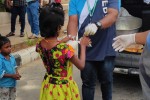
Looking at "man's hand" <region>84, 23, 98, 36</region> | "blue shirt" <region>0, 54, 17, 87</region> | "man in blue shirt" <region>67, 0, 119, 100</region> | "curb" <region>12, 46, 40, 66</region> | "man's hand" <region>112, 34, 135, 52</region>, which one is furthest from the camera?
"curb" <region>12, 46, 40, 66</region>

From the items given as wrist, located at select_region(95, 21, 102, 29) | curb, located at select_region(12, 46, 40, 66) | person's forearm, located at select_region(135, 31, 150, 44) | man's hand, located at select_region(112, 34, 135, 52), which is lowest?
curb, located at select_region(12, 46, 40, 66)

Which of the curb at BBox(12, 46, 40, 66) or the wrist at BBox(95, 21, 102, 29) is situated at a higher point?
the wrist at BBox(95, 21, 102, 29)

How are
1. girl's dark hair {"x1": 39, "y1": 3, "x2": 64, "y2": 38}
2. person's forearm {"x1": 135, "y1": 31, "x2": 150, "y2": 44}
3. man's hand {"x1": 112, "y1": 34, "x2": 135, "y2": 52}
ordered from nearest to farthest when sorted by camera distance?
person's forearm {"x1": 135, "y1": 31, "x2": 150, "y2": 44}
man's hand {"x1": 112, "y1": 34, "x2": 135, "y2": 52}
girl's dark hair {"x1": 39, "y1": 3, "x2": 64, "y2": 38}

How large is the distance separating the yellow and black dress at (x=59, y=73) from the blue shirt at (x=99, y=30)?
66 cm

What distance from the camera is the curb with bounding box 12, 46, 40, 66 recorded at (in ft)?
21.5

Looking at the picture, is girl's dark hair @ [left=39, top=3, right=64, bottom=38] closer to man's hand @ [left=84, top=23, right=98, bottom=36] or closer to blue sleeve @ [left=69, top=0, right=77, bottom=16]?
man's hand @ [left=84, top=23, right=98, bottom=36]

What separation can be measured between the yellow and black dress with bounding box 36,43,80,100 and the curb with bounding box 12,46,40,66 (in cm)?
341

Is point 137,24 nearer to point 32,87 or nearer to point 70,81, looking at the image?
point 32,87

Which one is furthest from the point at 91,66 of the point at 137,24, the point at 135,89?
the point at 137,24

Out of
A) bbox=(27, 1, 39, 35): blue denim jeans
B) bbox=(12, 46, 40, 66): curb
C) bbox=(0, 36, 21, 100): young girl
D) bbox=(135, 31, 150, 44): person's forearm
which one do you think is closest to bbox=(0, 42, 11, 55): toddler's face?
bbox=(0, 36, 21, 100): young girl

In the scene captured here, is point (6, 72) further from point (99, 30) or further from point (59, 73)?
point (99, 30)

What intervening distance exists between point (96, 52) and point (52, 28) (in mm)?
895

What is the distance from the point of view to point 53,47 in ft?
9.82

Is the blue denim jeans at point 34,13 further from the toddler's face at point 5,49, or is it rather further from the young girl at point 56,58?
the young girl at point 56,58
